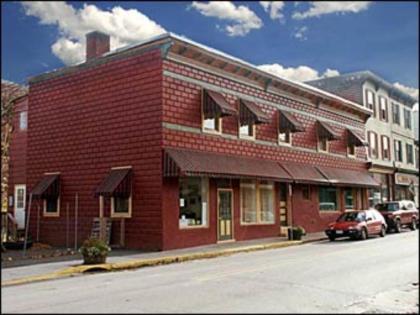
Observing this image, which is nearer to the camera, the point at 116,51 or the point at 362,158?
the point at 116,51

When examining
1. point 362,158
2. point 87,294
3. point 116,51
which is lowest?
point 87,294

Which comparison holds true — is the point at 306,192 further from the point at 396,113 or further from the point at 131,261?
the point at 396,113

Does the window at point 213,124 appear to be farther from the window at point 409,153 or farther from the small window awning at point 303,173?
the window at point 409,153

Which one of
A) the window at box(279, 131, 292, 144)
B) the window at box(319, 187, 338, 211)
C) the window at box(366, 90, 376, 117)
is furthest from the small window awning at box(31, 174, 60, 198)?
the window at box(366, 90, 376, 117)

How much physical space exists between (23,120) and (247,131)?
12890mm

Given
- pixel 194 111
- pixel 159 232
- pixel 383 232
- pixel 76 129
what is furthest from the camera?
pixel 383 232

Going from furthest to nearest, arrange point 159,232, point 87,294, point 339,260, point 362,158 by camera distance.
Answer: point 362,158 → point 159,232 → point 339,260 → point 87,294

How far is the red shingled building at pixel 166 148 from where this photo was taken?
20.7 m

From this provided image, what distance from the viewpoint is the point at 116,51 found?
2262 cm

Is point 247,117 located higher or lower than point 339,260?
higher

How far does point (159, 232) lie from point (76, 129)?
6969 mm

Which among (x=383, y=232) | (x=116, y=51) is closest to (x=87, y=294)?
(x=116, y=51)

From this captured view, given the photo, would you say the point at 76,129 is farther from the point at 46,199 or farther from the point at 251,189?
the point at 251,189

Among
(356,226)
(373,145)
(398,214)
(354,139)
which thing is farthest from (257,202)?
(373,145)
